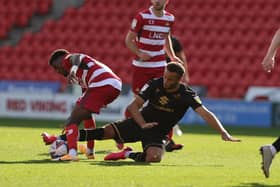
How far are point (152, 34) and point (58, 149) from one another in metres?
2.75

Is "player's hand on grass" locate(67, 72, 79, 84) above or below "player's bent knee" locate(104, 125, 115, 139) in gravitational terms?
above

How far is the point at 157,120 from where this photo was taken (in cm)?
1053

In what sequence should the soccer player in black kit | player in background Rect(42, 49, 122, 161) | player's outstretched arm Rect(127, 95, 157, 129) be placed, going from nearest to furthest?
the soccer player in black kit
player's outstretched arm Rect(127, 95, 157, 129)
player in background Rect(42, 49, 122, 161)

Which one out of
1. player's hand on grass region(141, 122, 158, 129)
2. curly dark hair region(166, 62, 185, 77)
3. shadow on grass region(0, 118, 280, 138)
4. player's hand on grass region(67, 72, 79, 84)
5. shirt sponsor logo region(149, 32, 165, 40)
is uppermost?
curly dark hair region(166, 62, 185, 77)

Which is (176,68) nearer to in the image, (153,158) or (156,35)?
(153,158)

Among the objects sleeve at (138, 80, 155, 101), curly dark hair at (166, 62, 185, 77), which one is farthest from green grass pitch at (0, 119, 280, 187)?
curly dark hair at (166, 62, 185, 77)

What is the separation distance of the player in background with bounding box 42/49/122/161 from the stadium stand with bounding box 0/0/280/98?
36.6ft

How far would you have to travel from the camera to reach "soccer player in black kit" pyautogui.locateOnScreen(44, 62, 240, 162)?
33.0 feet

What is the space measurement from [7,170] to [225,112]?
12.1m

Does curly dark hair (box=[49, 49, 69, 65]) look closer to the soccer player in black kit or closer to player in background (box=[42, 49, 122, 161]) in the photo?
player in background (box=[42, 49, 122, 161])

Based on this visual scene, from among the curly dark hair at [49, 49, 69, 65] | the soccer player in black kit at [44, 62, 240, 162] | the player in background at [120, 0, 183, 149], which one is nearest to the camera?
the soccer player in black kit at [44, 62, 240, 162]

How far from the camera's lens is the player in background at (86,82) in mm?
10648

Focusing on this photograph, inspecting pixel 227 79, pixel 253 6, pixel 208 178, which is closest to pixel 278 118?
pixel 227 79

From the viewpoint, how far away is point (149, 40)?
12.3m
